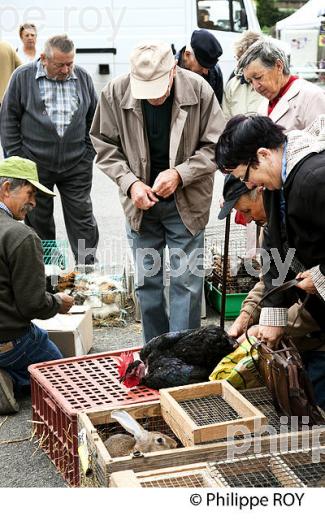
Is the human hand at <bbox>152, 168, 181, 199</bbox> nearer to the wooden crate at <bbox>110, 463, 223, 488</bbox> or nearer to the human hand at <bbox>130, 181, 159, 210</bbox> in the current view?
the human hand at <bbox>130, 181, 159, 210</bbox>

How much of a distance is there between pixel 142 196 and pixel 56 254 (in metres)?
1.86

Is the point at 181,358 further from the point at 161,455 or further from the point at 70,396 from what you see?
the point at 161,455

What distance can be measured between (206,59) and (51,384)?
11.1ft

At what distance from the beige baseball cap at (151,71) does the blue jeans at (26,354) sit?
1.36 m

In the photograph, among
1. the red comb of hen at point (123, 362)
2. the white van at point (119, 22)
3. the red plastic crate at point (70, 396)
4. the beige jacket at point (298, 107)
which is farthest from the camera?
the white van at point (119, 22)

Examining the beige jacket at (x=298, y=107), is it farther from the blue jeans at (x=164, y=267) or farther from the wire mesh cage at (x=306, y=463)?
the wire mesh cage at (x=306, y=463)

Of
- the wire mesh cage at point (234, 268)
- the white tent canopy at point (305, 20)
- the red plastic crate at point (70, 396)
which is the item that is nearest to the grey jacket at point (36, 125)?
the wire mesh cage at point (234, 268)

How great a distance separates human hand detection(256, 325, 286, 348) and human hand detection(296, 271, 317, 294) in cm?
26

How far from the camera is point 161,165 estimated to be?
4516 millimetres

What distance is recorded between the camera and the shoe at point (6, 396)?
4.21 metres

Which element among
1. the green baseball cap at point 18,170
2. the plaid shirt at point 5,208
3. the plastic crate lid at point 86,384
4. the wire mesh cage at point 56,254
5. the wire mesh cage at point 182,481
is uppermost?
the green baseball cap at point 18,170

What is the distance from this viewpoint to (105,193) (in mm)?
10156
